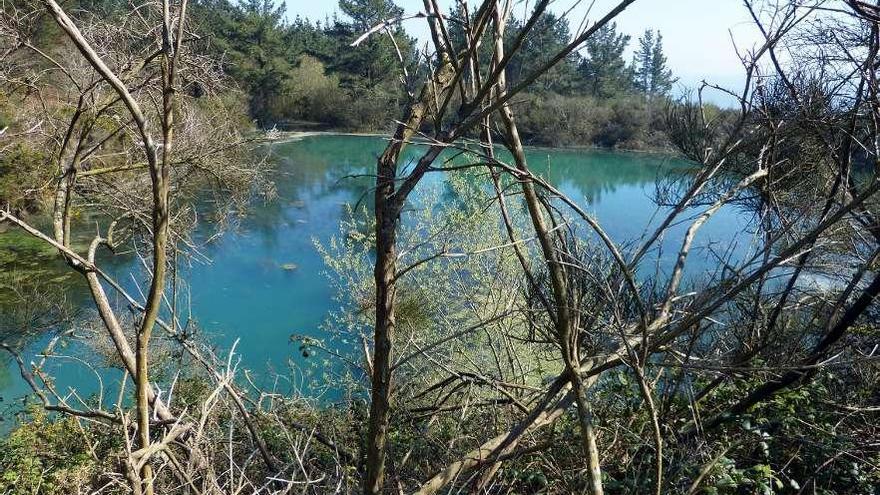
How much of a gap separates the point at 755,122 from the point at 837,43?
0.88 m

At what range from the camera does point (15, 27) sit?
282 cm

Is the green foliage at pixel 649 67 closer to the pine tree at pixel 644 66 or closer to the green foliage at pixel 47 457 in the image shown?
the pine tree at pixel 644 66

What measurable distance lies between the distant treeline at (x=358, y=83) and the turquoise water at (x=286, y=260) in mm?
4740

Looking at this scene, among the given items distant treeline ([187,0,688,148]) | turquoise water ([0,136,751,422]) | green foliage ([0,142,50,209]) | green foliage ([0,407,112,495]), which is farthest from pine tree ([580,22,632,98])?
green foliage ([0,407,112,495])

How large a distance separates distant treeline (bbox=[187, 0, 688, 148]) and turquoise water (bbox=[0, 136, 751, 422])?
187 inches

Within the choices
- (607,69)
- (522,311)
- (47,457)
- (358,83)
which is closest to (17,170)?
(47,457)

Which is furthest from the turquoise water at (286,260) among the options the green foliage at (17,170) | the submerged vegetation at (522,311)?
the green foliage at (17,170)

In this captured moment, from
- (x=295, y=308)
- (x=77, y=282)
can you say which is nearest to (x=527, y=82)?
(x=295, y=308)

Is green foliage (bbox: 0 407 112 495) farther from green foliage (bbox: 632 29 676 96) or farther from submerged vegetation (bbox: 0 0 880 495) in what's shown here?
green foliage (bbox: 632 29 676 96)

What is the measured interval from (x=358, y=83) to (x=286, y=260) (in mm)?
17541

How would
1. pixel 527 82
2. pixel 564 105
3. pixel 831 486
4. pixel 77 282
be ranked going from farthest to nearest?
pixel 564 105, pixel 77 282, pixel 831 486, pixel 527 82

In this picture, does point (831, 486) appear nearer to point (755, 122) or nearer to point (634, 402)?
point (634, 402)

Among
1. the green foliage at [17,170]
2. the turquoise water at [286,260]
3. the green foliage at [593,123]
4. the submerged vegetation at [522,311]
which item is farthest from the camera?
the green foliage at [593,123]

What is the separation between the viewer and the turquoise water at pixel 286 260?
8.24 meters
